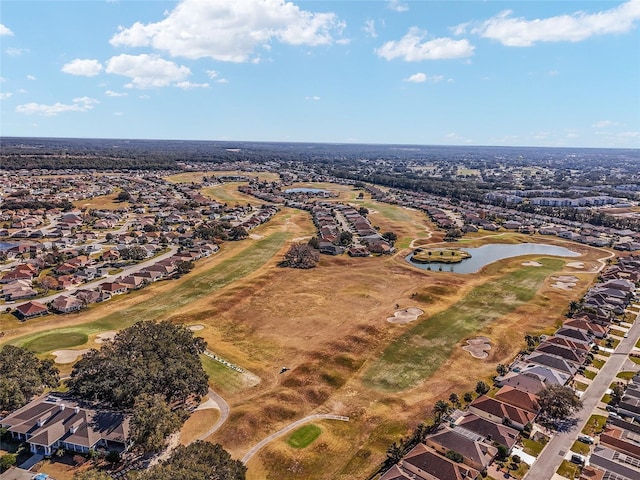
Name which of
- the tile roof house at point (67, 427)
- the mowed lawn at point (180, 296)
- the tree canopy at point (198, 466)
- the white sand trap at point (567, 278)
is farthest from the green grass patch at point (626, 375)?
the mowed lawn at point (180, 296)

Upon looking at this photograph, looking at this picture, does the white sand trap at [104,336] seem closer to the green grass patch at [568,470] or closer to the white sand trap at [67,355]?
the white sand trap at [67,355]

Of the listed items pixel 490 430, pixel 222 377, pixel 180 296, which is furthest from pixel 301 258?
pixel 490 430

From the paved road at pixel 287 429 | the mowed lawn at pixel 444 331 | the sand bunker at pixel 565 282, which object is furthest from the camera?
the sand bunker at pixel 565 282

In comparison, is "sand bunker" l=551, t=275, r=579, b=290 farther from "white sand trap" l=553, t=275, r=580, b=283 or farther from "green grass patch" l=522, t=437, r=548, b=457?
"green grass patch" l=522, t=437, r=548, b=457

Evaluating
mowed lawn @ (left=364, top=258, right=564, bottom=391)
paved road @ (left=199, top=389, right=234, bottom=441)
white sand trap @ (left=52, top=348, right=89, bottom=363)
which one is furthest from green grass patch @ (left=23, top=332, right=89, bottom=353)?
mowed lawn @ (left=364, top=258, right=564, bottom=391)

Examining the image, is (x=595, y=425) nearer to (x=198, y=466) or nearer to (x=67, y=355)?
(x=198, y=466)

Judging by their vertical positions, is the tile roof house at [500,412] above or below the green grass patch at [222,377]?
above
